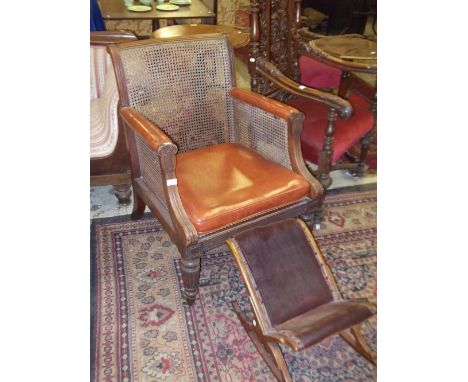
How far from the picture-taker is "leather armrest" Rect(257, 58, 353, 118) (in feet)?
7.57

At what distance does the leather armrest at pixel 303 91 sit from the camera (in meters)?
2.31

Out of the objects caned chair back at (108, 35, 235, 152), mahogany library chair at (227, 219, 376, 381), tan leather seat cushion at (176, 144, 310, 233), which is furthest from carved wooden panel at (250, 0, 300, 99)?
mahogany library chair at (227, 219, 376, 381)

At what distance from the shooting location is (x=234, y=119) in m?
2.51

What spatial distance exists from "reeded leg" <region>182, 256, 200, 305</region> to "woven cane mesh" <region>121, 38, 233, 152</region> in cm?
69

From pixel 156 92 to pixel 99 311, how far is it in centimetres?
110

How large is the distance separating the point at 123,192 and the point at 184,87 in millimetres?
871

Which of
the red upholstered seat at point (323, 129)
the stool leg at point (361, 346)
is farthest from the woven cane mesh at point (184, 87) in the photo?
the stool leg at point (361, 346)

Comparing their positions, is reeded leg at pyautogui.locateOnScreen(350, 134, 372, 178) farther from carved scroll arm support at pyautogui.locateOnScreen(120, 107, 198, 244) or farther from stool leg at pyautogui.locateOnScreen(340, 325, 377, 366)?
carved scroll arm support at pyautogui.locateOnScreen(120, 107, 198, 244)

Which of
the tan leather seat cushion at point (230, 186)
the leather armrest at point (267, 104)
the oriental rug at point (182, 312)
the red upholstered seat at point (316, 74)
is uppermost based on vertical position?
the leather armrest at point (267, 104)

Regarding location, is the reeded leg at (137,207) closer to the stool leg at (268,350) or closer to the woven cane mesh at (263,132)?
the woven cane mesh at (263,132)

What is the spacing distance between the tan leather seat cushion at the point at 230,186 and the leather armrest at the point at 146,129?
0.28 meters

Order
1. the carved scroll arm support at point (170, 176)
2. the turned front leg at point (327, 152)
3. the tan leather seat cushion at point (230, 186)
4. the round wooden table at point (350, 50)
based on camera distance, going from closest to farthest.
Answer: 1. the carved scroll arm support at point (170, 176)
2. the tan leather seat cushion at point (230, 186)
3. the turned front leg at point (327, 152)
4. the round wooden table at point (350, 50)

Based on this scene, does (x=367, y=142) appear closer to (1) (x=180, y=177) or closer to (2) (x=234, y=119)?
(2) (x=234, y=119)
